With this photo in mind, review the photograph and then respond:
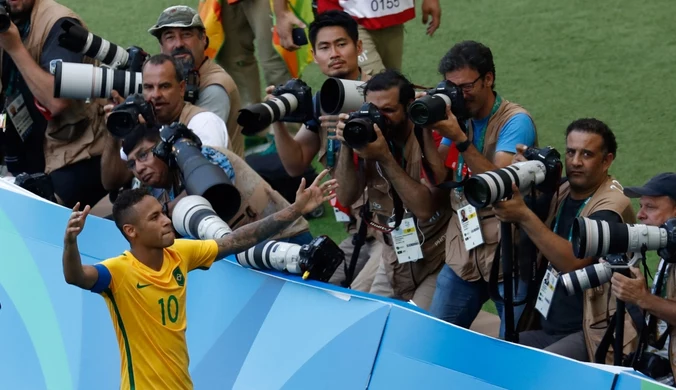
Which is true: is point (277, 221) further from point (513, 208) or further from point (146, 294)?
point (513, 208)

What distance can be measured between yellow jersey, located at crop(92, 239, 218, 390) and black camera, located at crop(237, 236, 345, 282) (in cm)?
51

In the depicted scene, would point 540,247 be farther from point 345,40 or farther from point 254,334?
point 345,40

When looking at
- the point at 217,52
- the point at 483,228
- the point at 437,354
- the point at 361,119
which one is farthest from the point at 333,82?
the point at 217,52

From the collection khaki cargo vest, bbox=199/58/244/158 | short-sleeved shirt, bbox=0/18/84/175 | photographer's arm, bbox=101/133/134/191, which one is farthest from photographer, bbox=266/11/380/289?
short-sleeved shirt, bbox=0/18/84/175

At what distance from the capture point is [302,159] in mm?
5723

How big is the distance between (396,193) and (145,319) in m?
1.42

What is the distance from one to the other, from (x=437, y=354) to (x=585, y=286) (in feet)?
2.22

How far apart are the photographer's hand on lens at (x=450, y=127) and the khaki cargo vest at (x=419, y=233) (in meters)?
0.48

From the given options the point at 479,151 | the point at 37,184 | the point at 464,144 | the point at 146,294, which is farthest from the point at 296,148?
the point at 146,294

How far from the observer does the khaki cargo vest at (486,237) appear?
4.97m

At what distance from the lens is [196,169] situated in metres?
4.84

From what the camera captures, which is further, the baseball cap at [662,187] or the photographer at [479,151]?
the photographer at [479,151]

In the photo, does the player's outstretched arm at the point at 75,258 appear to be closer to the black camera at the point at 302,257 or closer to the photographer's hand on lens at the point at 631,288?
the black camera at the point at 302,257

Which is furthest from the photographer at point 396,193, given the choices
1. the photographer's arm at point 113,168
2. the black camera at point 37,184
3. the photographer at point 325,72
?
the black camera at point 37,184
